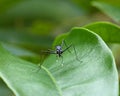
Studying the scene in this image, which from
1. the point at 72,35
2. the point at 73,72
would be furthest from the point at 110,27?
the point at 73,72

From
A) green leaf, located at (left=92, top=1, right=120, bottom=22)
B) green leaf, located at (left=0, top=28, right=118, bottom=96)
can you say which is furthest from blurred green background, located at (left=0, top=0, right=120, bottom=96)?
green leaf, located at (left=0, top=28, right=118, bottom=96)

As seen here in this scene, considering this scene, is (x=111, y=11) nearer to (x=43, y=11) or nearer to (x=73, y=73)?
(x=73, y=73)

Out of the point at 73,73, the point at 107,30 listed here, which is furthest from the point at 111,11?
the point at 73,73

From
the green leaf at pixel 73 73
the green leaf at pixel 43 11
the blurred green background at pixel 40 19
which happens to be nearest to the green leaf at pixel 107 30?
the green leaf at pixel 73 73

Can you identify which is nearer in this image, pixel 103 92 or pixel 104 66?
pixel 103 92

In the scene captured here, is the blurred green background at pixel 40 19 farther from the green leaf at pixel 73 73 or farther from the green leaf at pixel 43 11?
the green leaf at pixel 73 73

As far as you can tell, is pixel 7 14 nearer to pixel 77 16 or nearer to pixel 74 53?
pixel 77 16

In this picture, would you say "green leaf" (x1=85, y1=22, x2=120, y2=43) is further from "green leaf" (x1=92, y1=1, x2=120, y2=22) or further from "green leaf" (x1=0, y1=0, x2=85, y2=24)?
"green leaf" (x1=0, y1=0, x2=85, y2=24)
